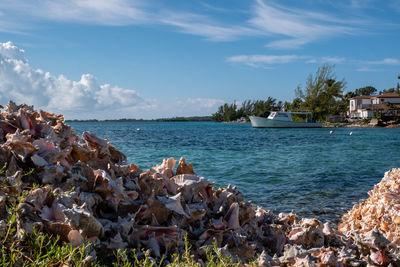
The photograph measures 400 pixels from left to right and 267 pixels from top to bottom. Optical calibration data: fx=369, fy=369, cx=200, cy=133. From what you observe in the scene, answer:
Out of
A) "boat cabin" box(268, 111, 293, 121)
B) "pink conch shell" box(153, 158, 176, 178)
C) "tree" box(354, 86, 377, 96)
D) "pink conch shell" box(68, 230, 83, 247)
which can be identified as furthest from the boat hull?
"tree" box(354, 86, 377, 96)

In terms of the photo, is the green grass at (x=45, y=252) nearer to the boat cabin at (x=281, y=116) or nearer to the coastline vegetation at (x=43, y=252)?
the coastline vegetation at (x=43, y=252)

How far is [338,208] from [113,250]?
797 centimetres

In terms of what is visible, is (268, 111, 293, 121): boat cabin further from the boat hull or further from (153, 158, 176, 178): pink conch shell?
(153, 158, 176, 178): pink conch shell

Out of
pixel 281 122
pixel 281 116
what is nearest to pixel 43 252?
pixel 281 122

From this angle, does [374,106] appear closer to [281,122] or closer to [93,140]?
[281,122]

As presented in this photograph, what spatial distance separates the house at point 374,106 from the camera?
84.9 m

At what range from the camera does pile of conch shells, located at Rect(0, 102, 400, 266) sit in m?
2.71

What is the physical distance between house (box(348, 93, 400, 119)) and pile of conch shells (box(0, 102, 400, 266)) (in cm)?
8576

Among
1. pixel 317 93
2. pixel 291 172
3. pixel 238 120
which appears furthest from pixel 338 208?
pixel 238 120

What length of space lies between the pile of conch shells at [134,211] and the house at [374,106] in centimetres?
8576

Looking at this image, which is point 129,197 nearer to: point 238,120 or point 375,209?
point 375,209

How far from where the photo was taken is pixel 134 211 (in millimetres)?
3162

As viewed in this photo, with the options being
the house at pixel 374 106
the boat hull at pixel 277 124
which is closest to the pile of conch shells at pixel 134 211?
the boat hull at pixel 277 124

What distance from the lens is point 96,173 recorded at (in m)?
3.21
